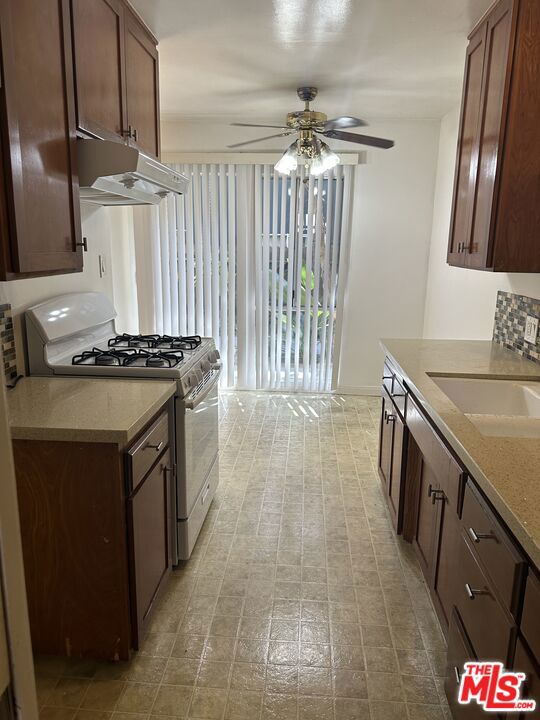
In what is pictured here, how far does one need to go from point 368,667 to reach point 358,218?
3.77 metres

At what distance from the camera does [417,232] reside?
462 cm

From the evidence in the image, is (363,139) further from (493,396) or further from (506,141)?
(493,396)

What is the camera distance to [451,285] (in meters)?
3.95

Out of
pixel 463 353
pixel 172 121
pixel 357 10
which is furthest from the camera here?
pixel 172 121

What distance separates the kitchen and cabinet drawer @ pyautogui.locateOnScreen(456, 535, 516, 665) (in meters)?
0.01

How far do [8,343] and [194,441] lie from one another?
89 centimetres

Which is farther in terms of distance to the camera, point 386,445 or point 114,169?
point 386,445

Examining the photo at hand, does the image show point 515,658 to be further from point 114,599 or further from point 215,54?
point 215,54

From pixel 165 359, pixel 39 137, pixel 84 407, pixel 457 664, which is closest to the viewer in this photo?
pixel 457 664

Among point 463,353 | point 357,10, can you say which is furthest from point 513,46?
point 463,353

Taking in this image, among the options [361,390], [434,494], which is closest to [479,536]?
[434,494]

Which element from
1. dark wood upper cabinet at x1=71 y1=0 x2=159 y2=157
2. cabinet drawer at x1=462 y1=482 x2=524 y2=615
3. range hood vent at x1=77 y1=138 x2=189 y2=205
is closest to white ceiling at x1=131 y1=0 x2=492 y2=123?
dark wood upper cabinet at x1=71 y1=0 x2=159 y2=157

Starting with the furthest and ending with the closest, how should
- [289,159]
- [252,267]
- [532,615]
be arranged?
1. [252,267]
2. [289,159]
3. [532,615]

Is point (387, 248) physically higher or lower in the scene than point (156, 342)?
higher
